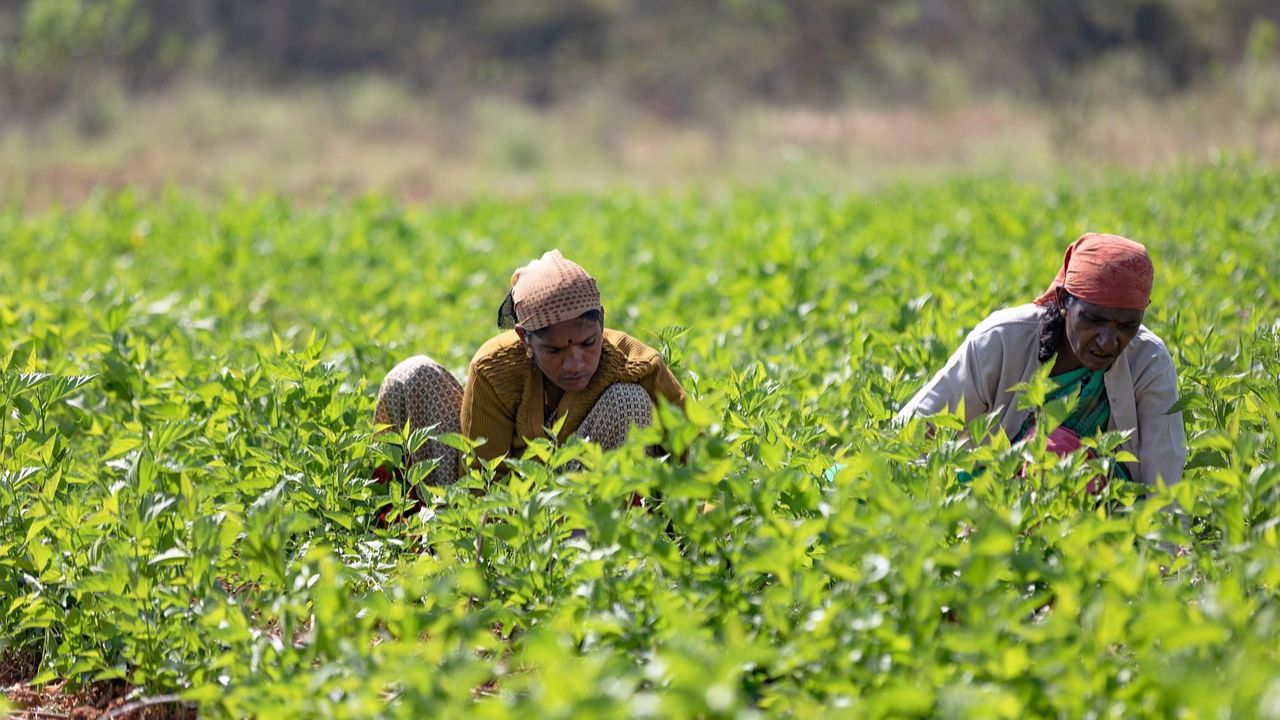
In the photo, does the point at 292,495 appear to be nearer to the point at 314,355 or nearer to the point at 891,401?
the point at 314,355

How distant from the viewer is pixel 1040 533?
9.11 feet

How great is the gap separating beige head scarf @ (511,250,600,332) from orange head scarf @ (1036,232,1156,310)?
1285 mm

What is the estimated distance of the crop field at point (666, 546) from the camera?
2.22 metres

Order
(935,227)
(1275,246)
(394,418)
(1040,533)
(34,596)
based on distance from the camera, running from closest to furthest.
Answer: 1. (1040,533)
2. (34,596)
3. (394,418)
4. (1275,246)
5. (935,227)

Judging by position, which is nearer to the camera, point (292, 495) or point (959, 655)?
point (959, 655)

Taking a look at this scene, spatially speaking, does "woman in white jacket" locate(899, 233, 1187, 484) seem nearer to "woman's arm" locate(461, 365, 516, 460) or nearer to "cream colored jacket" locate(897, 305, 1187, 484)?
"cream colored jacket" locate(897, 305, 1187, 484)

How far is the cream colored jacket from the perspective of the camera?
141 inches

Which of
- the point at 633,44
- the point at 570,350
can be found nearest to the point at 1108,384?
the point at 570,350

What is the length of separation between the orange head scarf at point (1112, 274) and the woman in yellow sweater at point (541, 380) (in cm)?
112

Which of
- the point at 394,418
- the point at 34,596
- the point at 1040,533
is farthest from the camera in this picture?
the point at 394,418

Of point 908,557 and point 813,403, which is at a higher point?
point 908,557

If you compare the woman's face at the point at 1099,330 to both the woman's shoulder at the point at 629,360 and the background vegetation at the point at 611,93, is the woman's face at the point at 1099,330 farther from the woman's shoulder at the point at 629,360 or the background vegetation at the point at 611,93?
the background vegetation at the point at 611,93

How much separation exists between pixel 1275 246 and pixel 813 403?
393 cm

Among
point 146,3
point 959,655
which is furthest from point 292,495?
point 146,3
